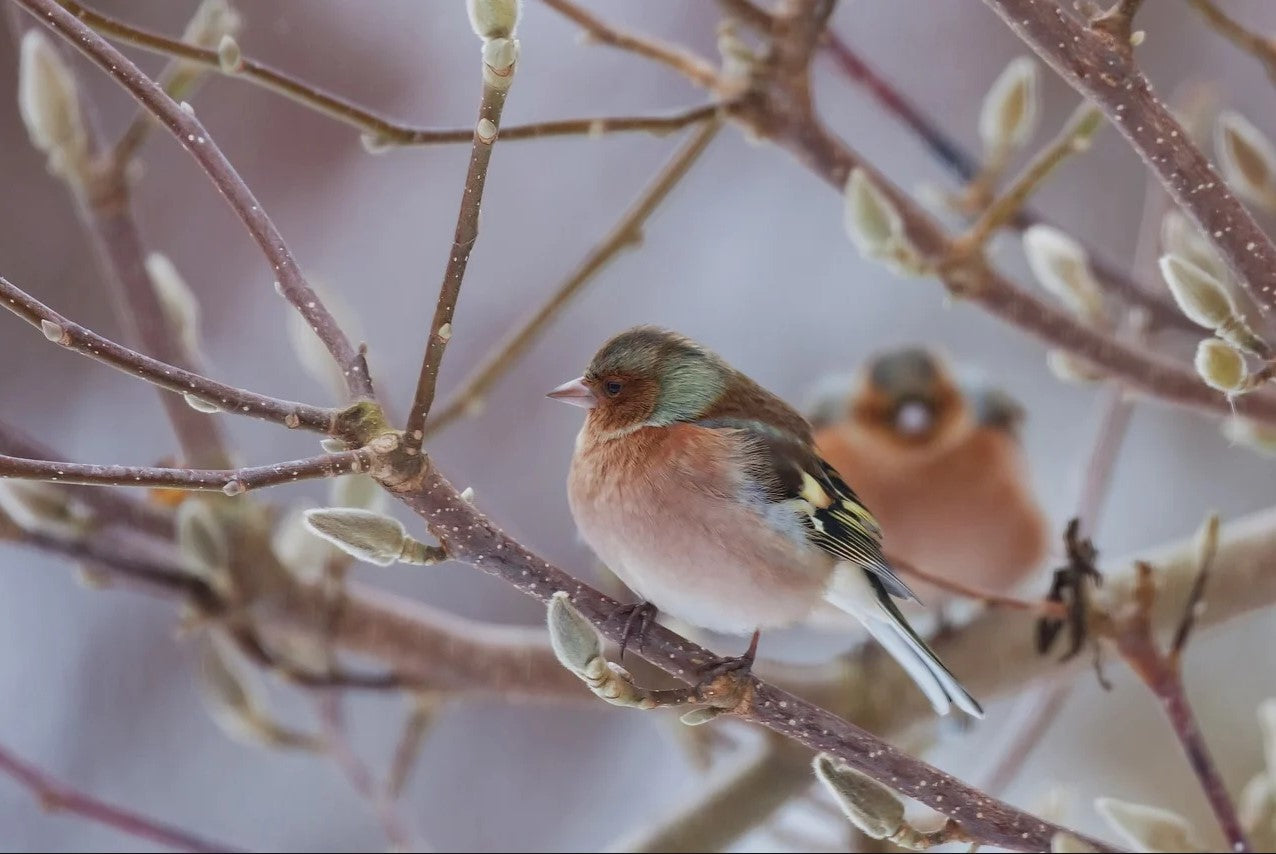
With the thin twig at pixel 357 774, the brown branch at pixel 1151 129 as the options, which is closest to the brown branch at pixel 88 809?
the thin twig at pixel 357 774

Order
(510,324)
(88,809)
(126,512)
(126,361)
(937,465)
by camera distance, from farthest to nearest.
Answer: (937,465) → (510,324) → (126,512) → (88,809) → (126,361)

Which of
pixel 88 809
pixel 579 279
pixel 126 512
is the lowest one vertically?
pixel 88 809

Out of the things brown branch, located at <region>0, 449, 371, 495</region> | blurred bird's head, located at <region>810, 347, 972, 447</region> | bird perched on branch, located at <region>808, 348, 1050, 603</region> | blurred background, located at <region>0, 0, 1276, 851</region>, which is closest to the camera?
brown branch, located at <region>0, 449, 371, 495</region>

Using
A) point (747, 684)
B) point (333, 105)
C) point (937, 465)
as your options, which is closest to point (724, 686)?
point (747, 684)

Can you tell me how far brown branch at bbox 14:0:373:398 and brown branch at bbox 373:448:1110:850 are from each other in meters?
0.06

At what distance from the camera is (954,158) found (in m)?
1.03

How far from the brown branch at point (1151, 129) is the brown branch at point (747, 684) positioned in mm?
293

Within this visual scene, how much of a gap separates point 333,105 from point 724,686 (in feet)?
1.33

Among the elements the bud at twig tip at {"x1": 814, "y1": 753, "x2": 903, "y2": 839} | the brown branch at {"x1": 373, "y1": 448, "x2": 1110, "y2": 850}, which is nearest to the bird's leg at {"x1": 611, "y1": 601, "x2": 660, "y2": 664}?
the brown branch at {"x1": 373, "y1": 448, "x2": 1110, "y2": 850}

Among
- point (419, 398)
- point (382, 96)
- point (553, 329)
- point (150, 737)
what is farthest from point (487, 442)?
point (419, 398)

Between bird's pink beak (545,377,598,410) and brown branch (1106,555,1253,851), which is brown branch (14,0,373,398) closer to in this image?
bird's pink beak (545,377,598,410)

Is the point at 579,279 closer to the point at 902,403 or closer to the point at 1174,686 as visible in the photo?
the point at 1174,686

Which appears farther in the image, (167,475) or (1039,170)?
(1039,170)

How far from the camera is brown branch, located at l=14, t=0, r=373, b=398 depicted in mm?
518
